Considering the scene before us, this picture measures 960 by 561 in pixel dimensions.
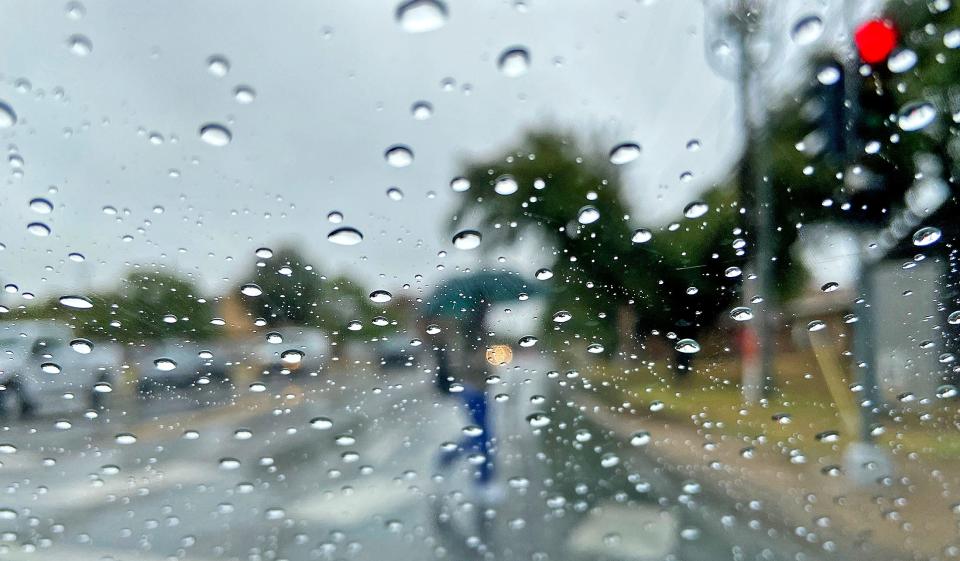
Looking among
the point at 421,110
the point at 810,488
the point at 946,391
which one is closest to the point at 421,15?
the point at 421,110

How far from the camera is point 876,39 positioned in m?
1.89

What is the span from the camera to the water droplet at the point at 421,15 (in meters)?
1.62

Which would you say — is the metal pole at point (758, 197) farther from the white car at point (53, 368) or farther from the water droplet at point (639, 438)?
the white car at point (53, 368)

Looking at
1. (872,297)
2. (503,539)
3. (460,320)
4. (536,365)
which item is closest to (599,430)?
(536,365)

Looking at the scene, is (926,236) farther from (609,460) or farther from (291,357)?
(291,357)

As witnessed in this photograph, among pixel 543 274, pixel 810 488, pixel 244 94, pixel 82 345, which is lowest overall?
pixel 810 488

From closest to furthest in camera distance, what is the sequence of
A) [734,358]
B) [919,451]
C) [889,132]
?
[889,132] → [734,358] → [919,451]

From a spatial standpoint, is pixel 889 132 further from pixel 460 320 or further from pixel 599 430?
pixel 460 320

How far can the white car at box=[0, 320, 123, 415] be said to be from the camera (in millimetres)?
1918

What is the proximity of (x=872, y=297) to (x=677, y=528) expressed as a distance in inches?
44.8

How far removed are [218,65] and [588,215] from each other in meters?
1.16

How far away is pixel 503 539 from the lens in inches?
83.5

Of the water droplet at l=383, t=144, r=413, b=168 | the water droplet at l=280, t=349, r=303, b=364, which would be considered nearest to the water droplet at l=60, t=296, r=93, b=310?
the water droplet at l=280, t=349, r=303, b=364

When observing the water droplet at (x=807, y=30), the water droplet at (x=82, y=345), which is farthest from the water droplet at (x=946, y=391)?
the water droplet at (x=82, y=345)
